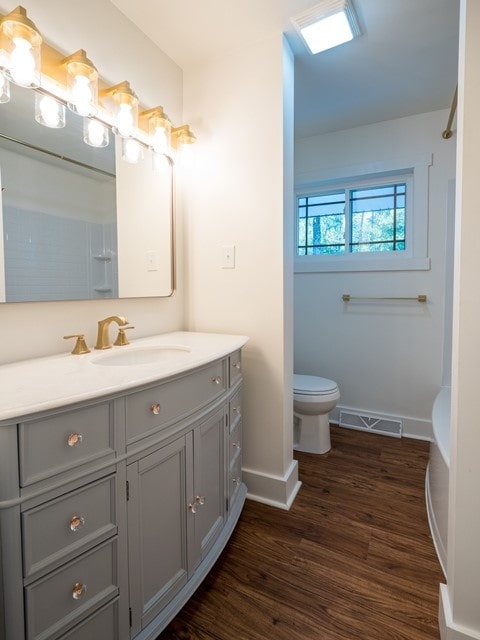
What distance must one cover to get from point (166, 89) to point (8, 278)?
1.36 meters

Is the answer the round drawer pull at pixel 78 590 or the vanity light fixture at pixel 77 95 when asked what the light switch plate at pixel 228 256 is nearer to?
the vanity light fixture at pixel 77 95

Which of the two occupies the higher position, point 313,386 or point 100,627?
point 313,386

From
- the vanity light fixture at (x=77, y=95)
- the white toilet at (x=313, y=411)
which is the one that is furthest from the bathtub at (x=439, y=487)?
the vanity light fixture at (x=77, y=95)

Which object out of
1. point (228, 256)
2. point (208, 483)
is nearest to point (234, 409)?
point (208, 483)

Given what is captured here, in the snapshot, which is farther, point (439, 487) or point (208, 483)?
point (439, 487)

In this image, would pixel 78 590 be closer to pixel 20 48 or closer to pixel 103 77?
pixel 20 48

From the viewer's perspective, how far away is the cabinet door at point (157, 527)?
95 cm

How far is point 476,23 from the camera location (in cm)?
93

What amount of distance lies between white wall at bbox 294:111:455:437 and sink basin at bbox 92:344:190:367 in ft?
5.46

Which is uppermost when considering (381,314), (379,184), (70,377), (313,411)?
(379,184)

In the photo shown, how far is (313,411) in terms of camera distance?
87.7 inches

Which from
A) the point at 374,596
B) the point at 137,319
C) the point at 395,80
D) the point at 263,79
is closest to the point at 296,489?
the point at 374,596

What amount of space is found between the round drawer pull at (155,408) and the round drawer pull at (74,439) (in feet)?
0.73

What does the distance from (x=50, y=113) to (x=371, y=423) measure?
9.16 ft
